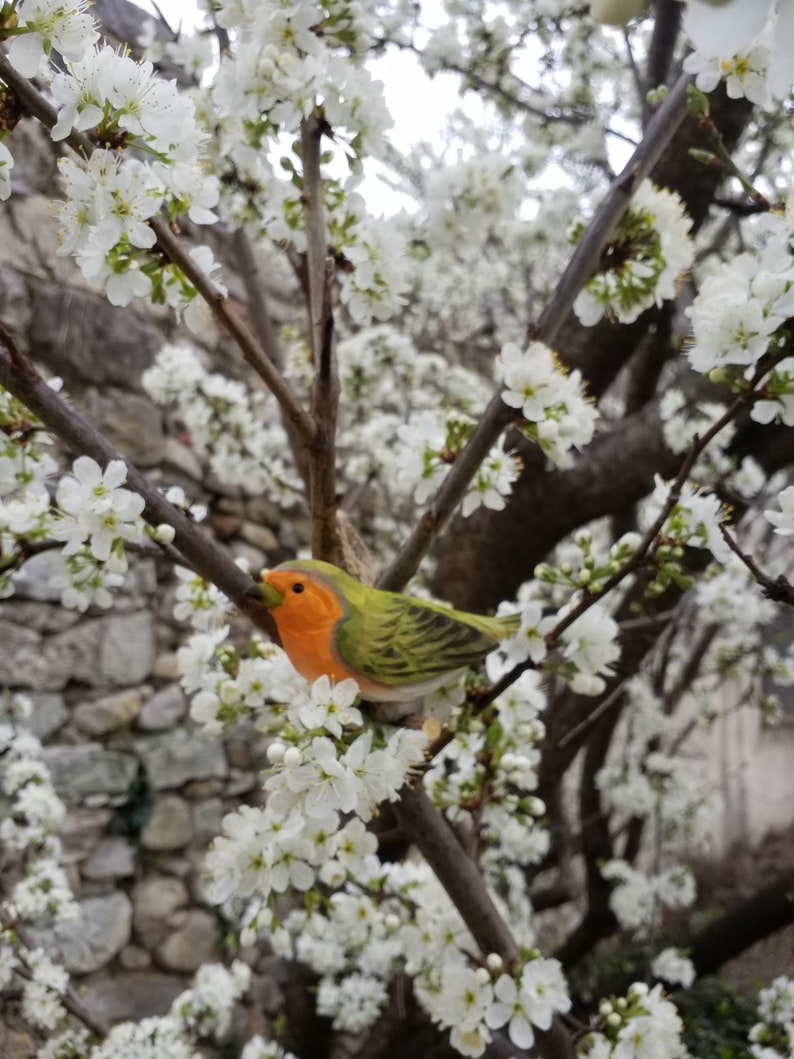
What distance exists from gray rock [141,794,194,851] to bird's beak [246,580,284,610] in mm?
1682

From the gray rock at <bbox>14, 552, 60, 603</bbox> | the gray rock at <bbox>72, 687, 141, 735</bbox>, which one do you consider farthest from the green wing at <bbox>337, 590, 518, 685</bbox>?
the gray rock at <bbox>72, 687, 141, 735</bbox>

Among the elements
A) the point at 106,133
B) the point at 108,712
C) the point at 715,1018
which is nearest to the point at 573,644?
the point at 106,133

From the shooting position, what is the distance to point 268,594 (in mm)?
632

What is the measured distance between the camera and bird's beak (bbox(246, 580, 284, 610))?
632 millimetres

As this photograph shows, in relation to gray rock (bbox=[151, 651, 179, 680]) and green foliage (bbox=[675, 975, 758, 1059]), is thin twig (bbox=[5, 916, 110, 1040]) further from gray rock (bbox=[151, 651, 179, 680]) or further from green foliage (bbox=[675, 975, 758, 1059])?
green foliage (bbox=[675, 975, 758, 1059])

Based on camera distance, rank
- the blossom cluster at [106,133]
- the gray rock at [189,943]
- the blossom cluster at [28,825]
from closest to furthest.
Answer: the blossom cluster at [106,133] < the blossom cluster at [28,825] < the gray rock at [189,943]

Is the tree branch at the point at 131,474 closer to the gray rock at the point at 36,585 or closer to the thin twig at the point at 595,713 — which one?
the thin twig at the point at 595,713

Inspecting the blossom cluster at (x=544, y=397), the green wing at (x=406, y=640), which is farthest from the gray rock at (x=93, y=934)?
the blossom cluster at (x=544, y=397)

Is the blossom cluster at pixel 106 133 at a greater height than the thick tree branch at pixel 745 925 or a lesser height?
greater

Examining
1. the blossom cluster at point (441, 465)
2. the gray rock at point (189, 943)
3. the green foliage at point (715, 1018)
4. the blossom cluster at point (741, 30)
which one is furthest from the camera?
the green foliage at point (715, 1018)

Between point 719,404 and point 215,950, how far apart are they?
78.1 inches

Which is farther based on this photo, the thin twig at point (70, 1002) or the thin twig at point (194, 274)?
the thin twig at point (70, 1002)

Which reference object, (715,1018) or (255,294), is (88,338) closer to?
(255,294)

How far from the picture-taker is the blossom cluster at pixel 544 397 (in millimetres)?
711
